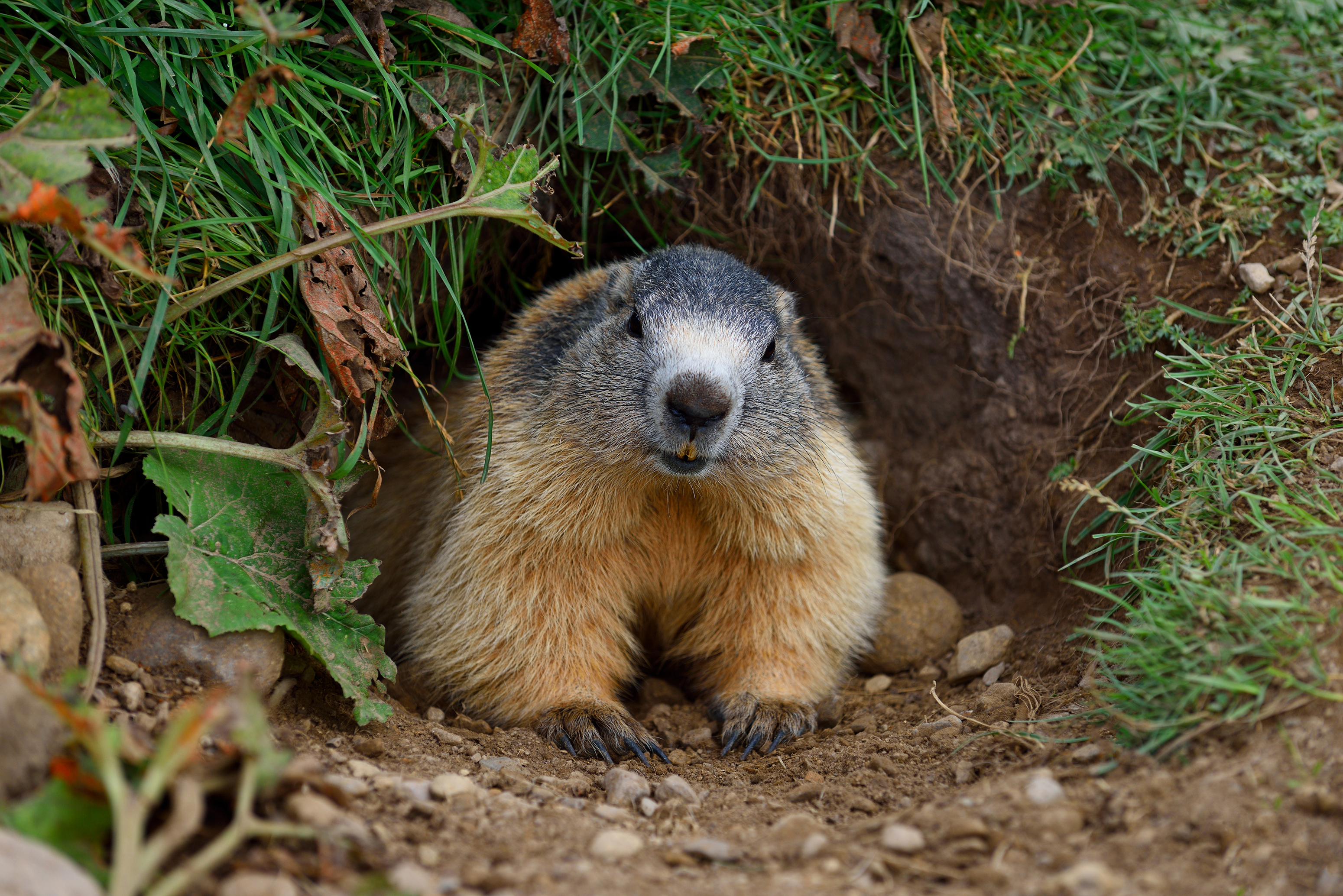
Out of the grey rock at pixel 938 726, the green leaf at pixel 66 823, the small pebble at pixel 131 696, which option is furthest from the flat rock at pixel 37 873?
the grey rock at pixel 938 726

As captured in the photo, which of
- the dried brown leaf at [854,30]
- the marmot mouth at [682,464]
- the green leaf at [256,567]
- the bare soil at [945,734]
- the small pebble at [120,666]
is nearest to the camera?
the bare soil at [945,734]

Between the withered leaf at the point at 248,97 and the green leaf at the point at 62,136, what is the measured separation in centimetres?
35

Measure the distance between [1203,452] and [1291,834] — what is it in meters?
1.94

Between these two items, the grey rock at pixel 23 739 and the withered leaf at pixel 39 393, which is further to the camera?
the withered leaf at pixel 39 393

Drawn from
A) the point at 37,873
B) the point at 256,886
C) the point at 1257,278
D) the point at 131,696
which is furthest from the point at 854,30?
the point at 37,873

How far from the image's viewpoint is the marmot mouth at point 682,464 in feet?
13.4

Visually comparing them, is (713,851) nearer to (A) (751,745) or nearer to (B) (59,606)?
(A) (751,745)

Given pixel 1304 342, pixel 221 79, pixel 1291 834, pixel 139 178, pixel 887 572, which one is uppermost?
pixel 1304 342

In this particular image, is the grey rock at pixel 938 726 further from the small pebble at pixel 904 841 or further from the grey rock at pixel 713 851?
the grey rock at pixel 713 851

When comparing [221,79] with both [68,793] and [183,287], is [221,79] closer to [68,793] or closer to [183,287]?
[183,287]

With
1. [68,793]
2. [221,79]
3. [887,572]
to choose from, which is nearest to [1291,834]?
[68,793]

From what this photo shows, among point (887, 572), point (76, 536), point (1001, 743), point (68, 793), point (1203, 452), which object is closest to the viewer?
point (68, 793)

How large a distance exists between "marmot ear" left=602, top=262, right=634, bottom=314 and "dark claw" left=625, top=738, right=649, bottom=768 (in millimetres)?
1982

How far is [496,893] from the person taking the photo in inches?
94.1
